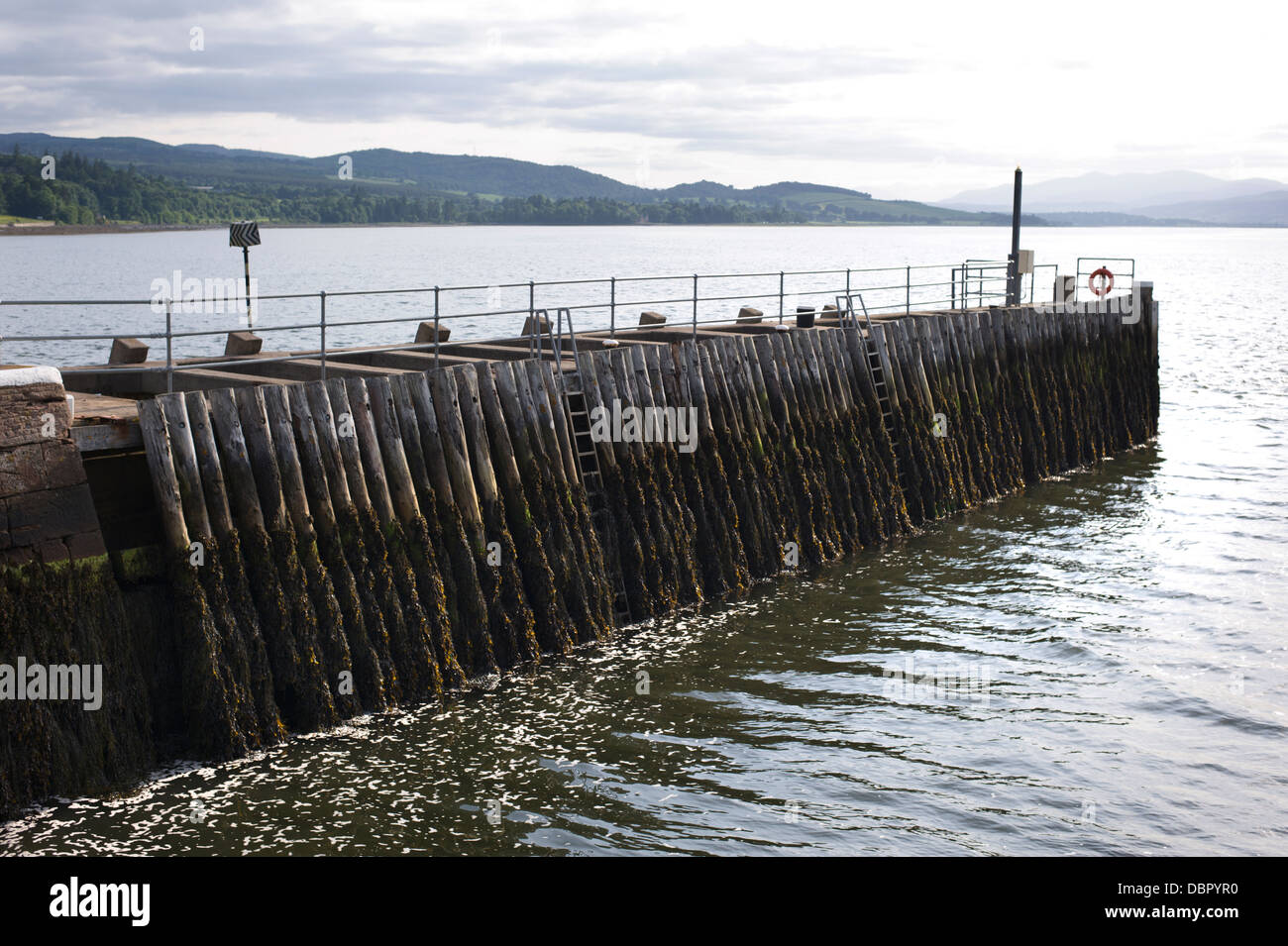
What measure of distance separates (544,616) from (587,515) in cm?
175

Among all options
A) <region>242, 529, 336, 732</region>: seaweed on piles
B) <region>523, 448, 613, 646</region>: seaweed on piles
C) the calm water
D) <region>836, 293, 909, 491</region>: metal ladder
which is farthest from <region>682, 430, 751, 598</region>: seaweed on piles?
<region>242, 529, 336, 732</region>: seaweed on piles

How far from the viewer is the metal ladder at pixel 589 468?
18.0 meters

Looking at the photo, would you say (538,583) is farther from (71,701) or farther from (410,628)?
(71,701)

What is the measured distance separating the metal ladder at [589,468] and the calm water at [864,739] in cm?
77

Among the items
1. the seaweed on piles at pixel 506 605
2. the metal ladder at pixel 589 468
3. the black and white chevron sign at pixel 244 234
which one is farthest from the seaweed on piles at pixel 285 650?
the black and white chevron sign at pixel 244 234

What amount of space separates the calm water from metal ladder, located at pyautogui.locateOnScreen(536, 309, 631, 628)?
2.53 ft

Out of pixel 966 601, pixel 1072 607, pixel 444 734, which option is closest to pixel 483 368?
pixel 444 734

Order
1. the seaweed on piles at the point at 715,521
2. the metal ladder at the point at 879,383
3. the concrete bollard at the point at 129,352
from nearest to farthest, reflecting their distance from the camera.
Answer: the concrete bollard at the point at 129,352, the seaweed on piles at the point at 715,521, the metal ladder at the point at 879,383

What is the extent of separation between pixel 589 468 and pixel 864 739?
5.92m

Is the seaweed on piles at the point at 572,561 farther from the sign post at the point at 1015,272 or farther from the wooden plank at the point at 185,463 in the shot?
the sign post at the point at 1015,272

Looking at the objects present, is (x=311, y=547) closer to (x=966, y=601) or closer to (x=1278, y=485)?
(x=966, y=601)

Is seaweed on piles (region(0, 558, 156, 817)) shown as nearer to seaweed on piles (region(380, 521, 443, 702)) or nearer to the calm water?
the calm water
